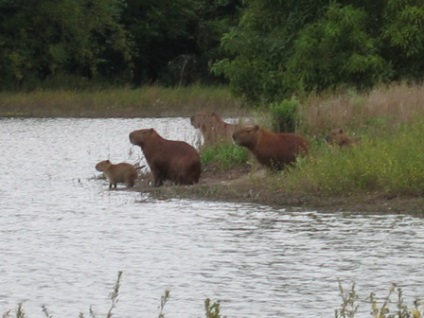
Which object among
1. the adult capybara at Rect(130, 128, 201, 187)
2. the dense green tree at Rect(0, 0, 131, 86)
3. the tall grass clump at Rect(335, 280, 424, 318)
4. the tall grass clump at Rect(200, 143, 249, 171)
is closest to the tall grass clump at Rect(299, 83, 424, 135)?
the tall grass clump at Rect(200, 143, 249, 171)

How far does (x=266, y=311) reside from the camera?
10.6 metres

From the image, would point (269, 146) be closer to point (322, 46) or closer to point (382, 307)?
point (322, 46)

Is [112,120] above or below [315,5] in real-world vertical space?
below

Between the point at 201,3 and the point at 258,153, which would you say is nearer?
the point at 258,153

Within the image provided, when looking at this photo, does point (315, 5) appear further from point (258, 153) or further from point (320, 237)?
point (320, 237)

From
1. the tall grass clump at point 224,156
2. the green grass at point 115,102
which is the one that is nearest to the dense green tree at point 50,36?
the green grass at point 115,102

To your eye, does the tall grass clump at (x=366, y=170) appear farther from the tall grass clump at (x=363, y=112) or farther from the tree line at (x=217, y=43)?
the tree line at (x=217, y=43)

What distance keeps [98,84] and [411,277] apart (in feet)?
127

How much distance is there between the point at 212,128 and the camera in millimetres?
22547

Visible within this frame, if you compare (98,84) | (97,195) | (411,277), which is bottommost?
(98,84)

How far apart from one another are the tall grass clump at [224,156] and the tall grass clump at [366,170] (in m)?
2.38

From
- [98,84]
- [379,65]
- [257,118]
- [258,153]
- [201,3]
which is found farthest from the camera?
[201,3]

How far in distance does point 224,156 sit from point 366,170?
13.3ft

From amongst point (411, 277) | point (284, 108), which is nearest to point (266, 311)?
point (411, 277)
